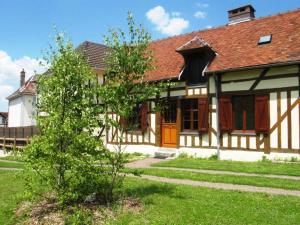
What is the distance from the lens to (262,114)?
14133 mm

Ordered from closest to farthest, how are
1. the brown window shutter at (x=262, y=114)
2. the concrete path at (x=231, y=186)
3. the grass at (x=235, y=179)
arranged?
the concrete path at (x=231, y=186), the grass at (x=235, y=179), the brown window shutter at (x=262, y=114)

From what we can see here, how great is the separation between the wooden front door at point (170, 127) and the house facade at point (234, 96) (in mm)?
49

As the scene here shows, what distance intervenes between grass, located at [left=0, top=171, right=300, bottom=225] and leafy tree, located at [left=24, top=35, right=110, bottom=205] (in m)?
0.85

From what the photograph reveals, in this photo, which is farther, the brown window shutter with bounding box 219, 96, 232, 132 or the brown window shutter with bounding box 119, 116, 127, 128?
the brown window shutter with bounding box 219, 96, 232, 132

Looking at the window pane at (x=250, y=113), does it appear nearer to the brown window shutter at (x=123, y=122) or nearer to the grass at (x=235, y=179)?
the grass at (x=235, y=179)

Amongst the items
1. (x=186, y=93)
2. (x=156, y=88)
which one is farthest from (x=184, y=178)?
(x=186, y=93)

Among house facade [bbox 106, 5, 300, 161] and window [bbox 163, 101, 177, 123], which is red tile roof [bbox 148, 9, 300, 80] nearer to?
house facade [bbox 106, 5, 300, 161]

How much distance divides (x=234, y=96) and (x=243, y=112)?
0.79 meters

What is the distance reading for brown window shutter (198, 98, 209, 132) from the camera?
15.8m

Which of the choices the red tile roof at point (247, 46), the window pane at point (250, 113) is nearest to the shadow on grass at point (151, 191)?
the red tile roof at point (247, 46)

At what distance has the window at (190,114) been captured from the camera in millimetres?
16500

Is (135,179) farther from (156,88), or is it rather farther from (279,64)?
(279,64)

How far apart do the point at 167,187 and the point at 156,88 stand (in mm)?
2746

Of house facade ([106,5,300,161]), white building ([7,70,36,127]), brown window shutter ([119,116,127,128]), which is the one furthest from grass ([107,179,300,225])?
white building ([7,70,36,127])
